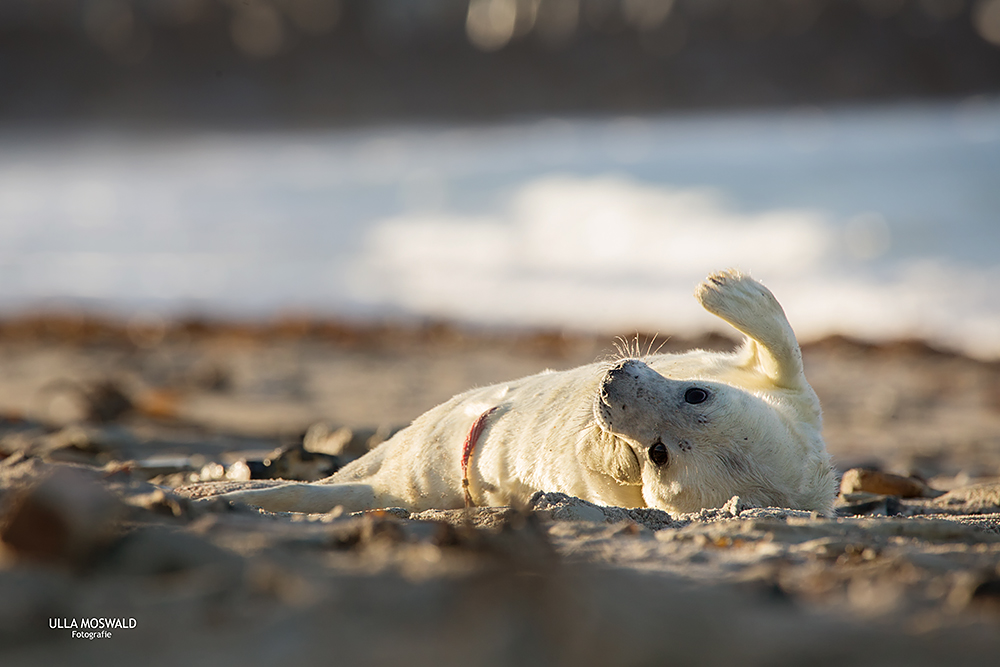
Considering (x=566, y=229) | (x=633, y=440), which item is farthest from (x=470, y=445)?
(x=566, y=229)

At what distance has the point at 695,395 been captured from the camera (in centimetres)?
295

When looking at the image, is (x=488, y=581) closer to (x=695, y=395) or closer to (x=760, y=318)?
(x=695, y=395)

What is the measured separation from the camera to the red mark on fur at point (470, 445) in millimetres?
3252

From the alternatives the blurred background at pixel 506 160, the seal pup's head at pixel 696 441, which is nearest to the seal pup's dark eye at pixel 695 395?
the seal pup's head at pixel 696 441

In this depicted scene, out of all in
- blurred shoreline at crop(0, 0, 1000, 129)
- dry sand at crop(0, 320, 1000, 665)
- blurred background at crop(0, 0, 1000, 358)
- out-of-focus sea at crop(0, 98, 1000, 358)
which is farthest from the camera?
blurred shoreline at crop(0, 0, 1000, 129)

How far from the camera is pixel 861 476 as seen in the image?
3830mm

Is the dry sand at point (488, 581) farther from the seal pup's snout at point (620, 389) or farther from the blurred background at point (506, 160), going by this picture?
the blurred background at point (506, 160)

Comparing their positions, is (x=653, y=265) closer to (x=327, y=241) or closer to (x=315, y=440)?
(x=327, y=241)

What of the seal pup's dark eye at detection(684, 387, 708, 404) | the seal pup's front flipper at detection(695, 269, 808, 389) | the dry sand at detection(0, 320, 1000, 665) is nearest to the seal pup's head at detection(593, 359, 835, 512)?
the seal pup's dark eye at detection(684, 387, 708, 404)

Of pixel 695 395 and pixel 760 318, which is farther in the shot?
pixel 760 318

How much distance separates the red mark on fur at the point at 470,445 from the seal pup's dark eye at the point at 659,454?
27.5 inches

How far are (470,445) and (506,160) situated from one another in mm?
18429

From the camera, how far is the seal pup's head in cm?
288

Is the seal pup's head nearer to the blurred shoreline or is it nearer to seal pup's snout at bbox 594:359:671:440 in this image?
seal pup's snout at bbox 594:359:671:440
